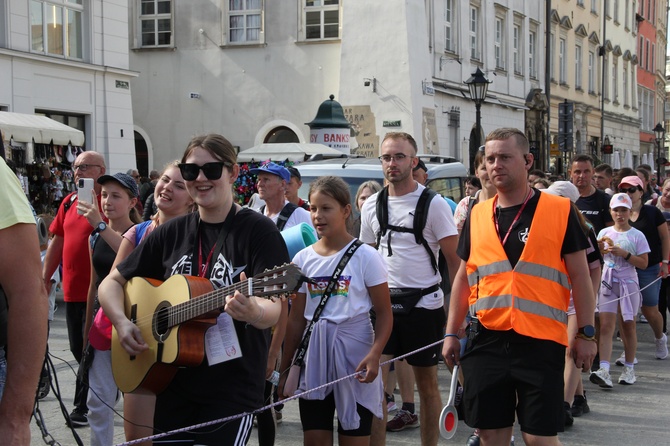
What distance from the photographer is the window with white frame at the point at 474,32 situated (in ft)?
103

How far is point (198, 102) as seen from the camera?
27547mm

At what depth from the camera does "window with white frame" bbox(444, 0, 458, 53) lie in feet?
96.4

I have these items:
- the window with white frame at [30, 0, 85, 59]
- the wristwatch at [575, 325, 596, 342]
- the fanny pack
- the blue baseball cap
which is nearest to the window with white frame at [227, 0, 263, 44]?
the window with white frame at [30, 0, 85, 59]

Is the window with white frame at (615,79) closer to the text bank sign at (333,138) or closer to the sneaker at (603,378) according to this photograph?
the text bank sign at (333,138)

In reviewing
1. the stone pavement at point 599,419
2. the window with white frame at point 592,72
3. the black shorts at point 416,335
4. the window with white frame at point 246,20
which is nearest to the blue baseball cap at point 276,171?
the black shorts at point 416,335

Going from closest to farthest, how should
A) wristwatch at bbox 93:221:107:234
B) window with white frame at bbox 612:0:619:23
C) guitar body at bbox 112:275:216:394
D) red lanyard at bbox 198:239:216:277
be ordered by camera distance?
guitar body at bbox 112:275:216:394 → red lanyard at bbox 198:239:216:277 → wristwatch at bbox 93:221:107:234 → window with white frame at bbox 612:0:619:23

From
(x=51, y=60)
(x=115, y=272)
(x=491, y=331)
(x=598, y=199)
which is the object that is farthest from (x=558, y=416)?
(x=51, y=60)

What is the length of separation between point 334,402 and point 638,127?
2208 inches

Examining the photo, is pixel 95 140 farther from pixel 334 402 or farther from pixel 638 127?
pixel 638 127

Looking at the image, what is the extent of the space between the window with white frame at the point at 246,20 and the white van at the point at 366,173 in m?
15.4

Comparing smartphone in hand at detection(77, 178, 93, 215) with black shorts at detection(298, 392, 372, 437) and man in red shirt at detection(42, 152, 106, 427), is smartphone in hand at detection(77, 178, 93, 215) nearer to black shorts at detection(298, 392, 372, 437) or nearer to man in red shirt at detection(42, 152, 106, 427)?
man in red shirt at detection(42, 152, 106, 427)

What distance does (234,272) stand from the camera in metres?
3.85

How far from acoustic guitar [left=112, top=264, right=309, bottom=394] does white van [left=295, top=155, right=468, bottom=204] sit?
6.78 m

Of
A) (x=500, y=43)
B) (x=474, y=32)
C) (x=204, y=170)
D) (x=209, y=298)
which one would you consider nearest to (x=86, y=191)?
(x=204, y=170)
